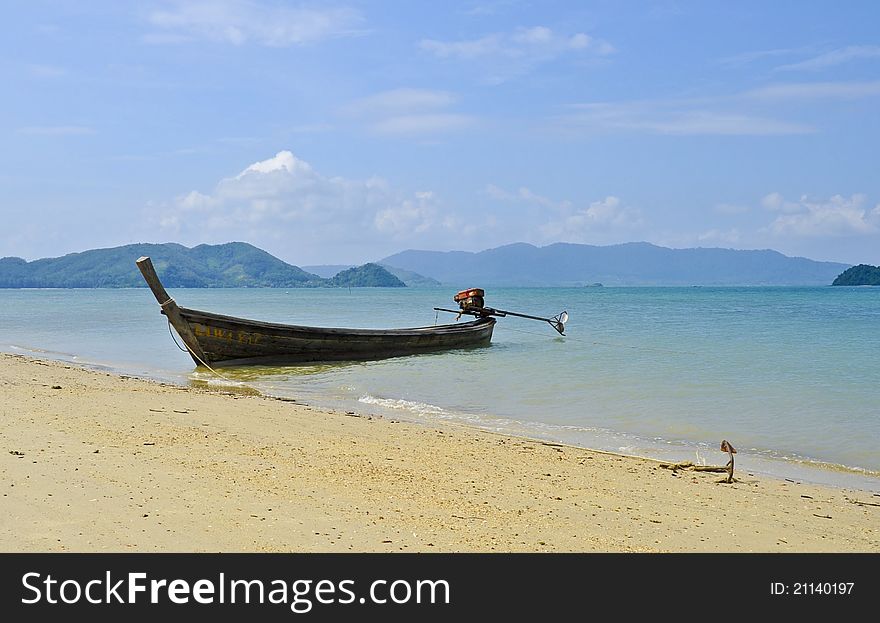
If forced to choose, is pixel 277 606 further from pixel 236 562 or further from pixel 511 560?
pixel 511 560

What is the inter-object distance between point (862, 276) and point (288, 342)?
16131cm

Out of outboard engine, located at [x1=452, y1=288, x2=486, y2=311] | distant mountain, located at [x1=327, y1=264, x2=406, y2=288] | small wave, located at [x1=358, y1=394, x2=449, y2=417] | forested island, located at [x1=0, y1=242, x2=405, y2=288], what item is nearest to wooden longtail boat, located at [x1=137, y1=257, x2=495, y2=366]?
outboard engine, located at [x1=452, y1=288, x2=486, y2=311]

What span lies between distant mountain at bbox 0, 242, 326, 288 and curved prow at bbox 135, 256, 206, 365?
481ft

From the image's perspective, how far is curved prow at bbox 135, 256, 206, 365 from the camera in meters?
15.4

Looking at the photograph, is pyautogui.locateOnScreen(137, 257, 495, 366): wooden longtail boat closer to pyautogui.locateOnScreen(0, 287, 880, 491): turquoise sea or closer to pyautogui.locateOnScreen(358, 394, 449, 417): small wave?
pyautogui.locateOnScreen(0, 287, 880, 491): turquoise sea

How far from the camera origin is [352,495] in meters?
5.46

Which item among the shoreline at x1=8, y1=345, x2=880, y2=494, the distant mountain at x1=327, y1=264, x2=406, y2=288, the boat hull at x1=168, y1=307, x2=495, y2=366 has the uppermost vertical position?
the distant mountain at x1=327, y1=264, x2=406, y2=288

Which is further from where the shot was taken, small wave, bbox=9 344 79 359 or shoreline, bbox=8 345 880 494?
small wave, bbox=9 344 79 359

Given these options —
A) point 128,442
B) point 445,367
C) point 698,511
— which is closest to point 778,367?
point 445,367

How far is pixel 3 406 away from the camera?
819 centimetres

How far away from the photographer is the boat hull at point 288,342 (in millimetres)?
16828

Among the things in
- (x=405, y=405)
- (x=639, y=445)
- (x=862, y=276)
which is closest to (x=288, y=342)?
(x=405, y=405)

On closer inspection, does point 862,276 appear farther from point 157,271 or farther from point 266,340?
point 266,340

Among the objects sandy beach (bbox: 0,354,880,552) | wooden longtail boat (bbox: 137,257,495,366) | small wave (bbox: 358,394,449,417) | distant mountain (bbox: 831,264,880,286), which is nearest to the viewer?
sandy beach (bbox: 0,354,880,552)
